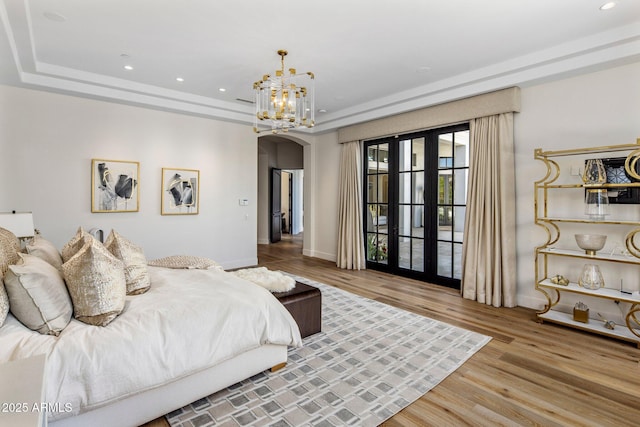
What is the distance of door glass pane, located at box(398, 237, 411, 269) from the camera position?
564 centimetres

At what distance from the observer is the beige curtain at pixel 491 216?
13.5ft

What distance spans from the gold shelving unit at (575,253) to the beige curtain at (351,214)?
301cm

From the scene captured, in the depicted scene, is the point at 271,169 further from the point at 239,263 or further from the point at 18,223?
the point at 18,223

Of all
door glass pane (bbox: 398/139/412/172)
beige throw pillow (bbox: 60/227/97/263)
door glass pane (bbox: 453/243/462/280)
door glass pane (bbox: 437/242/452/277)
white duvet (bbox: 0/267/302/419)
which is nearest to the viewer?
white duvet (bbox: 0/267/302/419)

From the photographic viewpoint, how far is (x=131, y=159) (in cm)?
498

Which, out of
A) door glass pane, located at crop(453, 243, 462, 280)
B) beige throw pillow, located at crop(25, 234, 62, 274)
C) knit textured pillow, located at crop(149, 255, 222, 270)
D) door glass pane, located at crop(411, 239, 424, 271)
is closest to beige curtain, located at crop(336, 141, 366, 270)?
door glass pane, located at crop(411, 239, 424, 271)

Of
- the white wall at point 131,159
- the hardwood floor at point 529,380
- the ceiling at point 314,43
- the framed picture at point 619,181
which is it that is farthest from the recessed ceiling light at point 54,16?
the framed picture at point 619,181

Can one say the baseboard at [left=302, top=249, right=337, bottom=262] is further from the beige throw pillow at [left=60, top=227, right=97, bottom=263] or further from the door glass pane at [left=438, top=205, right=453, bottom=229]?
the beige throw pillow at [left=60, top=227, right=97, bottom=263]

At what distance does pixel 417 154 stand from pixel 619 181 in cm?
269

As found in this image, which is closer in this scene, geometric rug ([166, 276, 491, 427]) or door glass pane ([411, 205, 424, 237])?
geometric rug ([166, 276, 491, 427])

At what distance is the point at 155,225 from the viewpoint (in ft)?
17.3

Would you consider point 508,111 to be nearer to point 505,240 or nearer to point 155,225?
point 505,240

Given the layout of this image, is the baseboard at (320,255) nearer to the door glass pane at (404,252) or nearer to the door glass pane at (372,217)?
the door glass pane at (372,217)

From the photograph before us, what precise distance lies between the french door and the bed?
3.34m
